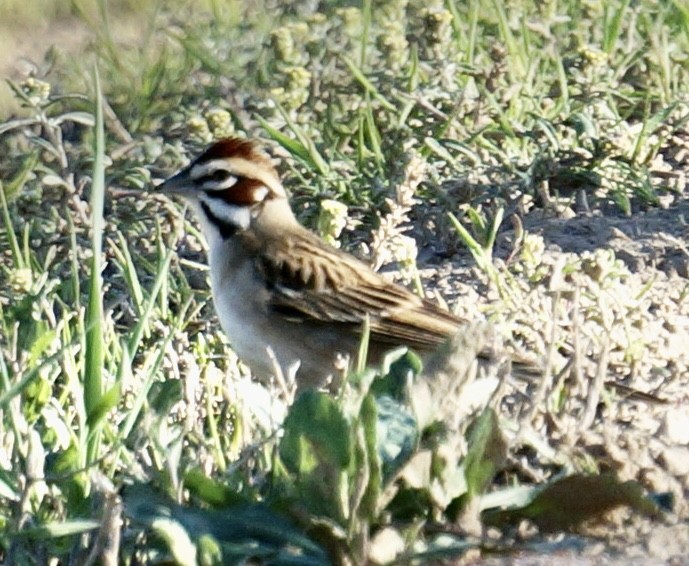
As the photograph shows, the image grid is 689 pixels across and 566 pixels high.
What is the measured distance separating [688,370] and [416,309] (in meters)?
0.74

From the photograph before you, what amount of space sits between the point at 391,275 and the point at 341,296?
0.40m

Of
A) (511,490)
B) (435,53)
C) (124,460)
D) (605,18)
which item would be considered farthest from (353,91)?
(511,490)

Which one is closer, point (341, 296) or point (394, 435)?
point (394, 435)

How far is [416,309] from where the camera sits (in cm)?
462

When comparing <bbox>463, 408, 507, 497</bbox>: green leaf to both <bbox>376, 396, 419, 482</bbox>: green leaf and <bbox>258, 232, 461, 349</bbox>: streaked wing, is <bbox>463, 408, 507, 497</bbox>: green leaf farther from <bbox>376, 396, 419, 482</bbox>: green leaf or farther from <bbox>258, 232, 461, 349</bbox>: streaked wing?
<bbox>258, 232, 461, 349</bbox>: streaked wing

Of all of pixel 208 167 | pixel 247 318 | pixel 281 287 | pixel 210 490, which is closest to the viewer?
pixel 210 490

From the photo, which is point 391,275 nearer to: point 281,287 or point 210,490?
point 281,287

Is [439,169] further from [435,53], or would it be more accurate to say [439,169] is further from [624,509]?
[624,509]

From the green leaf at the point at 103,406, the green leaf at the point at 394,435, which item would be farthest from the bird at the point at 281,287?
the green leaf at the point at 394,435

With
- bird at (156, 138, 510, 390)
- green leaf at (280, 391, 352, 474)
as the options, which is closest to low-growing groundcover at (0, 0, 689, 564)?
green leaf at (280, 391, 352, 474)

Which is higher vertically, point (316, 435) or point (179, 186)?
point (316, 435)

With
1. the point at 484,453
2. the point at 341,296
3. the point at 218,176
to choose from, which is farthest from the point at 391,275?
the point at 484,453

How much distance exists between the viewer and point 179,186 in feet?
16.9

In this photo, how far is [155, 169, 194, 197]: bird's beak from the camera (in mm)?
5137
